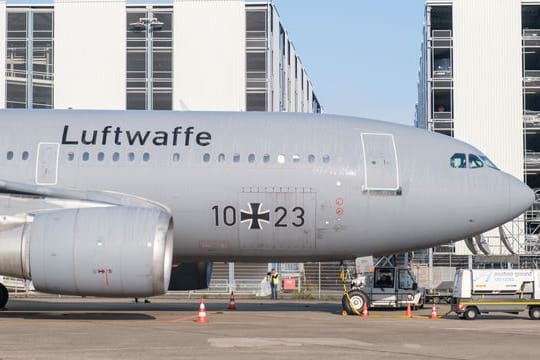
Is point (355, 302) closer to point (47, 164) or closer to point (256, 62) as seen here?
point (47, 164)

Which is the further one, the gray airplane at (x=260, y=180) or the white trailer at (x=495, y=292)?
the white trailer at (x=495, y=292)

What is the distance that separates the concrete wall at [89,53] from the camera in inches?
2255

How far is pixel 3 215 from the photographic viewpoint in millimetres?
24500

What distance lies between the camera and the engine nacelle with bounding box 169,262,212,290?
2908 centimetres

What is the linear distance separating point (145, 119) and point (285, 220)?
4.61 meters

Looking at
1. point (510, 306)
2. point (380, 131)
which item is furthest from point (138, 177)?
point (510, 306)

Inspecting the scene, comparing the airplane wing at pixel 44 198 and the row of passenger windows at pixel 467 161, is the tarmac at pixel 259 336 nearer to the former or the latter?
the airplane wing at pixel 44 198

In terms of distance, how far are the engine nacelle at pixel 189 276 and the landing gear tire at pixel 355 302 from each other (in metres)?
4.19

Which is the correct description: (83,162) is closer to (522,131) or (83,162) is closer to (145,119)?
(145,119)

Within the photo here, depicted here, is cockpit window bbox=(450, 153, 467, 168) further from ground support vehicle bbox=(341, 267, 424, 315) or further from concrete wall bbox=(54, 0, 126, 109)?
concrete wall bbox=(54, 0, 126, 109)

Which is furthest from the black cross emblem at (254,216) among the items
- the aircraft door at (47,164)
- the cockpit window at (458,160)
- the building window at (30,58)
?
the building window at (30,58)

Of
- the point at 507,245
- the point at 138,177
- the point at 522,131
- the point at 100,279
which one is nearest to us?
the point at 100,279

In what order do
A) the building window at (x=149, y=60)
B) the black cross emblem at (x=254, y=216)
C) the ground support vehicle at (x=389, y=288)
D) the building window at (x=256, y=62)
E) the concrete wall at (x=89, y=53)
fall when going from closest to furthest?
the black cross emblem at (x=254, y=216) < the ground support vehicle at (x=389, y=288) < the building window at (x=256, y=62) < the concrete wall at (x=89, y=53) < the building window at (x=149, y=60)

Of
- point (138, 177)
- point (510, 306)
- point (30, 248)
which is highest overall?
point (138, 177)
